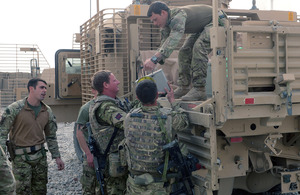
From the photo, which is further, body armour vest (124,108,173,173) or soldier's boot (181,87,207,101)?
soldier's boot (181,87,207,101)

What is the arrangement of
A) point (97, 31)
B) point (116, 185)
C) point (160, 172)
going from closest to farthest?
point (160, 172) → point (116, 185) → point (97, 31)

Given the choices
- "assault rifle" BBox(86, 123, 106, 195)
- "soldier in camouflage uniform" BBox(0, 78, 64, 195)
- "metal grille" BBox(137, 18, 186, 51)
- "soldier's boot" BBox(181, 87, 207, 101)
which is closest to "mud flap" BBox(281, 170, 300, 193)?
"soldier's boot" BBox(181, 87, 207, 101)

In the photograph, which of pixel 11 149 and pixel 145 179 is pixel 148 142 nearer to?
pixel 145 179

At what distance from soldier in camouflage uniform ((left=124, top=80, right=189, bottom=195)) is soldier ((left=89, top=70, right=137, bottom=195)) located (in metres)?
0.45

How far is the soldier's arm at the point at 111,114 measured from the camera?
12.7 ft

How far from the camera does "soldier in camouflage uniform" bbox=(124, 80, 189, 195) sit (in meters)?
3.41

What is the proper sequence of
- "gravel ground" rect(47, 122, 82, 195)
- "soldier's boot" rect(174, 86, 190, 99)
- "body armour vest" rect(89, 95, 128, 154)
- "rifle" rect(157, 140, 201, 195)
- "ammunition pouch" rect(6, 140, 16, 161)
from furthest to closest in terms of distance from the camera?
1. "gravel ground" rect(47, 122, 82, 195)
2. "soldier's boot" rect(174, 86, 190, 99)
3. "ammunition pouch" rect(6, 140, 16, 161)
4. "body armour vest" rect(89, 95, 128, 154)
5. "rifle" rect(157, 140, 201, 195)

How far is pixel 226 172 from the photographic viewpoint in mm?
3809

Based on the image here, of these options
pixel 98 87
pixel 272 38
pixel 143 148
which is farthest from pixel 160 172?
pixel 272 38

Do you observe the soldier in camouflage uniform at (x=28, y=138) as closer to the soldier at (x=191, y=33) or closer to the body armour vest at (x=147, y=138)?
the soldier at (x=191, y=33)

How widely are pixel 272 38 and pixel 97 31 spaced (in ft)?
12.3

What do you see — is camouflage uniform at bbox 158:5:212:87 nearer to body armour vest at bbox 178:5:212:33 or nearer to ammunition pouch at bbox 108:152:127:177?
body armour vest at bbox 178:5:212:33

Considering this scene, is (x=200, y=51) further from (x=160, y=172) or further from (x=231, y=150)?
(x=160, y=172)

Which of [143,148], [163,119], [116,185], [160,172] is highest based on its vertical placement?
[163,119]
